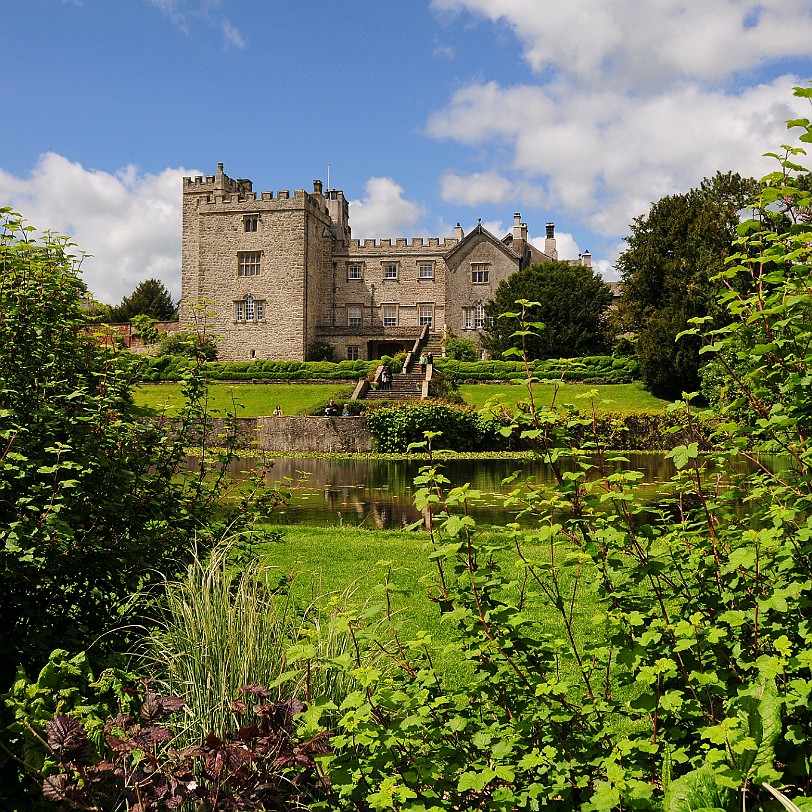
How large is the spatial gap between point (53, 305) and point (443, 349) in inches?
1689

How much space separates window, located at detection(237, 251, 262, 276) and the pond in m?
29.0

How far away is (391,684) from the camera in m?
2.91

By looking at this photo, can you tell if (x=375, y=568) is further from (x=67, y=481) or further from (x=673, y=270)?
(x=673, y=270)

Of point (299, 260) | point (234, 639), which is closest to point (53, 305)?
point (234, 639)

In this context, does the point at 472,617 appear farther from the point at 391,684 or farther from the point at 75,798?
the point at 75,798

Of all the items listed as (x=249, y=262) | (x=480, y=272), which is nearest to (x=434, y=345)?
(x=480, y=272)

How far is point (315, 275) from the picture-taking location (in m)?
51.7

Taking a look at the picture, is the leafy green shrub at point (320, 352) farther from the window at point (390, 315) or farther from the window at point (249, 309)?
the window at point (390, 315)

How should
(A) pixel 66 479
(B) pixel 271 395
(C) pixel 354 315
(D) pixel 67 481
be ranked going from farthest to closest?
(C) pixel 354 315 < (B) pixel 271 395 < (A) pixel 66 479 < (D) pixel 67 481

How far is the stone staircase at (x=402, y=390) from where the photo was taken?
3203 cm

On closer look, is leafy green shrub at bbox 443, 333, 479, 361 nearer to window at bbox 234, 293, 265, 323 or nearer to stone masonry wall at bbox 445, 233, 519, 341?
stone masonry wall at bbox 445, 233, 519, 341

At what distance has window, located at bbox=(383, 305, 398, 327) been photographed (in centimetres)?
5384

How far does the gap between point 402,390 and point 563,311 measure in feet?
44.3

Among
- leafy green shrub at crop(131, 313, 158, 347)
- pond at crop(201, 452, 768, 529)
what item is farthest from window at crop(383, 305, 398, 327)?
leafy green shrub at crop(131, 313, 158, 347)
